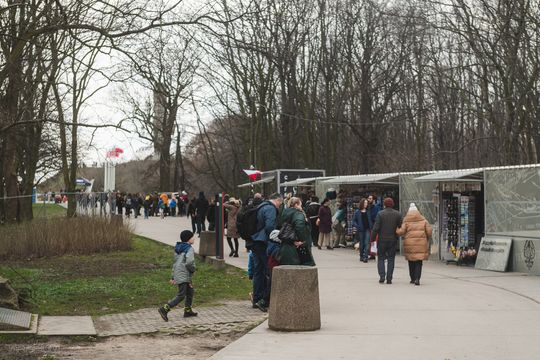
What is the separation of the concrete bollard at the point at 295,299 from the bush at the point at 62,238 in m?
14.0

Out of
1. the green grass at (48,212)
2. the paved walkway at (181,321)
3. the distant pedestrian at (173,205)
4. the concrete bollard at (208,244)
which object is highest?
the distant pedestrian at (173,205)

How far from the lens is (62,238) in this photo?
23.0 m

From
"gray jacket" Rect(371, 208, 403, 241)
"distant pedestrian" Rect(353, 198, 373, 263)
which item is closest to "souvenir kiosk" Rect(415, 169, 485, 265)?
"distant pedestrian" Rect(353, 198, 373, 263)

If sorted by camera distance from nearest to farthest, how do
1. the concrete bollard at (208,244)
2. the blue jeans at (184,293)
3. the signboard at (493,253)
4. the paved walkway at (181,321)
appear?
the paved walkway at (181,321)
the blue jeans at (184,293)
the signboard at (493,253)
the concrete bollard at (208,244)

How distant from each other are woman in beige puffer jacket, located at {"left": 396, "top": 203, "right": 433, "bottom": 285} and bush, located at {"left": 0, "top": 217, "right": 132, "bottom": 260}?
11393 millimetres

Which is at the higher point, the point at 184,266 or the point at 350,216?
the point at 350,216

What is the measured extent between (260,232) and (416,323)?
2.82 m

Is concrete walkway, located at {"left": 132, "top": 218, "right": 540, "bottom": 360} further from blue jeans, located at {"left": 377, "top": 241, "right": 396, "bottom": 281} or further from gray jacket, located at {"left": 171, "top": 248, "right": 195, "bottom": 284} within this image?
gray jacket, located at {"left": 171, "top": 248, "right": 195, "bottom": 284}

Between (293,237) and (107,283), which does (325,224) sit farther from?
(293,237)

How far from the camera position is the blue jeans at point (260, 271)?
39.7 ft

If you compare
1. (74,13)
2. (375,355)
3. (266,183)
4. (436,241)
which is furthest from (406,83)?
(375,355)

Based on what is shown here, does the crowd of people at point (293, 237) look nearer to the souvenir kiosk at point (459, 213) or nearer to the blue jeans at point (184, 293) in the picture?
the blue jeans at point (184, 293)

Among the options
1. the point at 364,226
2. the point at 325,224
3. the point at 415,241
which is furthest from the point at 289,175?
the point at 415,241

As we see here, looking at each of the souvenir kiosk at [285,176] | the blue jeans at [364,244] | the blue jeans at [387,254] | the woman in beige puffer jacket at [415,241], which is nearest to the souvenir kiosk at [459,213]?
the blue jeans at [364,244]
